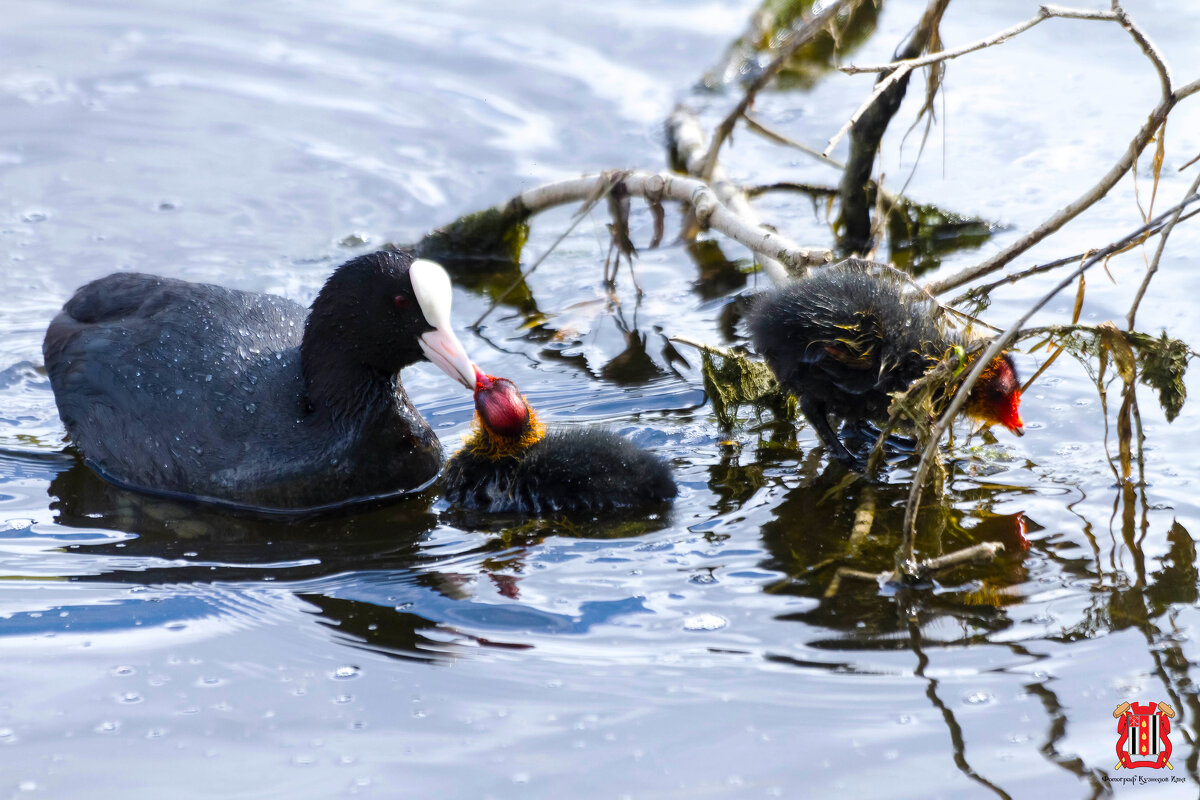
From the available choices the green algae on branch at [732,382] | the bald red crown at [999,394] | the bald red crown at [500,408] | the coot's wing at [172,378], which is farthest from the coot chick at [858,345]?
the coot's wing at [172,378]

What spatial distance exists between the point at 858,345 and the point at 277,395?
187cm

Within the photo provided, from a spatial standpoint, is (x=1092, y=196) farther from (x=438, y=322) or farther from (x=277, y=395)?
(x=277, y=395)

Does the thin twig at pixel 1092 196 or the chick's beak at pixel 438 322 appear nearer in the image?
the thin twig at pixel 1092 196

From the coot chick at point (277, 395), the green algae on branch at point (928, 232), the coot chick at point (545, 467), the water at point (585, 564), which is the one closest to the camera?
the water at point (585, 564)

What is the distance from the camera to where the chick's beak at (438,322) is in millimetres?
4086

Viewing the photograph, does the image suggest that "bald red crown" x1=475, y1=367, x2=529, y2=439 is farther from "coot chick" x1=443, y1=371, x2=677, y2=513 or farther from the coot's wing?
the coot's wing

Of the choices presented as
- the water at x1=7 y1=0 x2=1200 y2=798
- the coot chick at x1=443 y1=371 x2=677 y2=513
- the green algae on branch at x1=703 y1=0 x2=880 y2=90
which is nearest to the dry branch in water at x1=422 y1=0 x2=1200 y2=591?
the water at x1=7 y1=0 x2=1200 y2=798

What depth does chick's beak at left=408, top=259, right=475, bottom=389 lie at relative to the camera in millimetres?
4086

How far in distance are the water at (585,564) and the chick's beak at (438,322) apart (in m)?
0.48

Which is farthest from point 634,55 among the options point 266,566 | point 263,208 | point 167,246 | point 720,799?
point 720,799

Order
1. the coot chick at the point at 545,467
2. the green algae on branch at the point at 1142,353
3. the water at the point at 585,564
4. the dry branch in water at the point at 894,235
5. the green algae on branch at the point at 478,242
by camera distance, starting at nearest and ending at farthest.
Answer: the water at the point at 585,564 → the dry branch in water at the point at 894,235 → the green algae on branch at the point at 1142,353 → the coot chick at the point at 545,467 → the green algae on branch at the point at 478,242

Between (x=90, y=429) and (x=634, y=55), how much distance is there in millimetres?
4786

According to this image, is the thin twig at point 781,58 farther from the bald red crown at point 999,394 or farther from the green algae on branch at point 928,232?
the bald red crown at point 999,394

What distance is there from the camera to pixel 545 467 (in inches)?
159
